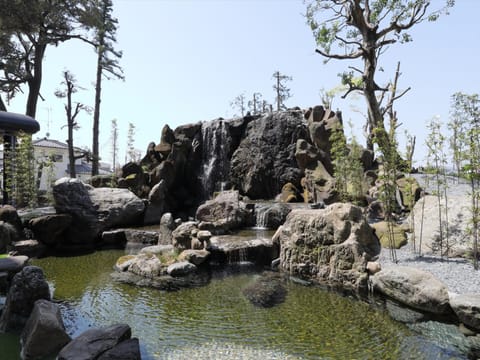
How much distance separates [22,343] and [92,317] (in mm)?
1017

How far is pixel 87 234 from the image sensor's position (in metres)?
11.1

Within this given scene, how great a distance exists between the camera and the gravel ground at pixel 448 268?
5.45 metres

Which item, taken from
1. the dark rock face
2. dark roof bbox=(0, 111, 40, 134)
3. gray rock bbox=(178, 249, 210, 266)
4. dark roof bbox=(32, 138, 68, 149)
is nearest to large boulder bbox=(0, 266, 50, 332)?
gray rock bbox=(178, 249, 210, 266)

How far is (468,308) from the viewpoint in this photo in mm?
4566

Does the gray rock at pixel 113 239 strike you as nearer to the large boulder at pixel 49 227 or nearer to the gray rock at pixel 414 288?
the large boulder at pixel 49 227

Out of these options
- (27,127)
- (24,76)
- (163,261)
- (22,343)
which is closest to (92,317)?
(22,343)

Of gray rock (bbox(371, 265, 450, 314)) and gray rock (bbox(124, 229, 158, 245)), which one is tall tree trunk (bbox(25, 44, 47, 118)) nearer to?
gray rock (bbox(124, 229, 158, 245))

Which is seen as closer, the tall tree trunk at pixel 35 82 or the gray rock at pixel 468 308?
the gray rock at pixel 468 308

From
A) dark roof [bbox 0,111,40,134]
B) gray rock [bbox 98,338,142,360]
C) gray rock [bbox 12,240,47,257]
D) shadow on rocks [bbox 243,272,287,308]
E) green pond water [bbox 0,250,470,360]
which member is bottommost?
green pond water [bbox 0,250,470,360]

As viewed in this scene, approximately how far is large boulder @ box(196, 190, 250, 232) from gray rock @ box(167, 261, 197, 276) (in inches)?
121

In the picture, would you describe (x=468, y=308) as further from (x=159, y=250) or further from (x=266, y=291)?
(x=159, y=250)

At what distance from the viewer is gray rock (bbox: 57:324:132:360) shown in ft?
12.1

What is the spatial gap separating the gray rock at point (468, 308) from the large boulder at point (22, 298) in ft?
20.5

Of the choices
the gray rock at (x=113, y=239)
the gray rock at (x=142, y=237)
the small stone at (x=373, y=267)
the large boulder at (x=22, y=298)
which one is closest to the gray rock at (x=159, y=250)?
the gray rock at (x=142, y=237)
